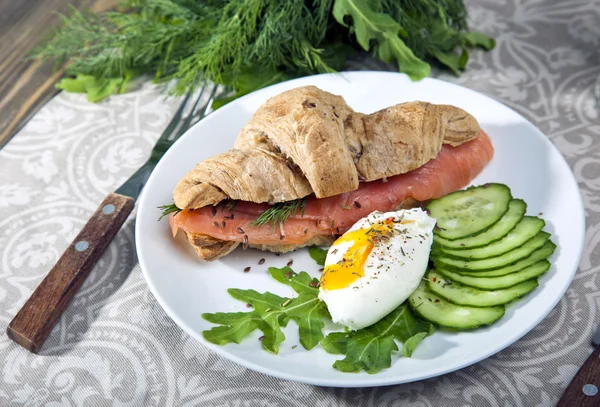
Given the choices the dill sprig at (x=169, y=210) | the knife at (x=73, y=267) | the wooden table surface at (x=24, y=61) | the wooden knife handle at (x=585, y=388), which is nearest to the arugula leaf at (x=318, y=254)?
the dill sprig at (x=169, y=210)

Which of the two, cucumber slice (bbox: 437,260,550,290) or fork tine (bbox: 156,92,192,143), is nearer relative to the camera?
cucumber slice (bbox: 437,260,550,290)

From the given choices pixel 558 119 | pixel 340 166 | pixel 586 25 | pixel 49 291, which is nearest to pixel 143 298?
pixel 49 291

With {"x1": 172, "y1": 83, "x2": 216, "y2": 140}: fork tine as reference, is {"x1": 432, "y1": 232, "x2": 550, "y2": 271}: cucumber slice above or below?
below

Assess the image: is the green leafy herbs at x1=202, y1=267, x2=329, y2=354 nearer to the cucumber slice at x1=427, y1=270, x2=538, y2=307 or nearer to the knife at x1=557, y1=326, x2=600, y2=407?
the cucumber slice at x1=427, y1=270, x2=538, y2=307

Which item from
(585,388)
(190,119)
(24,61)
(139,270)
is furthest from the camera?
(24,61)

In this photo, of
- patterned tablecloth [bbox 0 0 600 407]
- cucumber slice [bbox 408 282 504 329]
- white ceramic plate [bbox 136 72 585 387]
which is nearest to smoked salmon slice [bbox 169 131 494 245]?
white ceramic plate [bbox 136 72 585 387]

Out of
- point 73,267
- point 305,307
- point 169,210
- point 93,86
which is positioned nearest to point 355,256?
point 305,307

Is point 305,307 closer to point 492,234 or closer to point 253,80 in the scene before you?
point 492,234

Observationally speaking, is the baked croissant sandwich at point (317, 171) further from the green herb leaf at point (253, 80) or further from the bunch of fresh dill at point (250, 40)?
the green herb leaf at point (253, 80)
